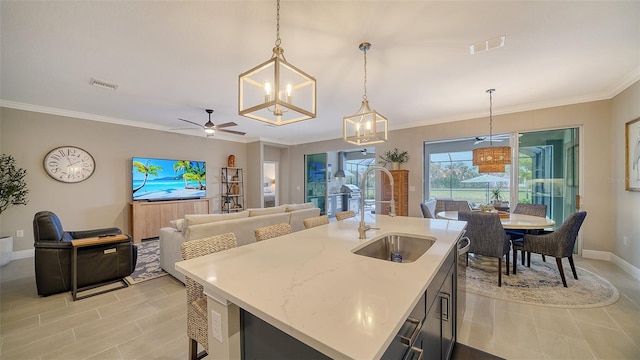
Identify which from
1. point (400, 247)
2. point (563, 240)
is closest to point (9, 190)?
point (400, 247)

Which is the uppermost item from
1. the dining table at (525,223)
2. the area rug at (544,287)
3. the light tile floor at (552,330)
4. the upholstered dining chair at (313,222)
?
the upholstered dining chair at (313,222)

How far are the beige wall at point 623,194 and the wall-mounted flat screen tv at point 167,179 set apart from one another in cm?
798

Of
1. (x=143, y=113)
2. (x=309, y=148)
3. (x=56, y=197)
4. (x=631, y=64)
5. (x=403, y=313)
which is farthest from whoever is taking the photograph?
(x=309, y=148)

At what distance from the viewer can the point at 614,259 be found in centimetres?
367

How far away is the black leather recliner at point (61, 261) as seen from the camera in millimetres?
2689

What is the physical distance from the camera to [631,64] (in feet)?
9.37

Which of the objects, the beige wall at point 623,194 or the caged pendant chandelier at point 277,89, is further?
the beige wall at point 623,194

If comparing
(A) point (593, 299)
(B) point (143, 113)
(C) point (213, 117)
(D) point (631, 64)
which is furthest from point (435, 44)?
(B) point (143, 113)

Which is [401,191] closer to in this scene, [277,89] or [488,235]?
[488,235]

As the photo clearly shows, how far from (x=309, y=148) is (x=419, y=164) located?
345cm

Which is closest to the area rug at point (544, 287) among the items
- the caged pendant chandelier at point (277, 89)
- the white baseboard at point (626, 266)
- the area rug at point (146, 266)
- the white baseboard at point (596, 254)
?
the white baseboard at point (626, 266)

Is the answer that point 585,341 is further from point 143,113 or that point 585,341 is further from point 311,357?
point 143,113

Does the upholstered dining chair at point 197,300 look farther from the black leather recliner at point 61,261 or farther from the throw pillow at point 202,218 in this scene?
the black leather recliner at point 61,261

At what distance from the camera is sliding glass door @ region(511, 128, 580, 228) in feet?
13.6
